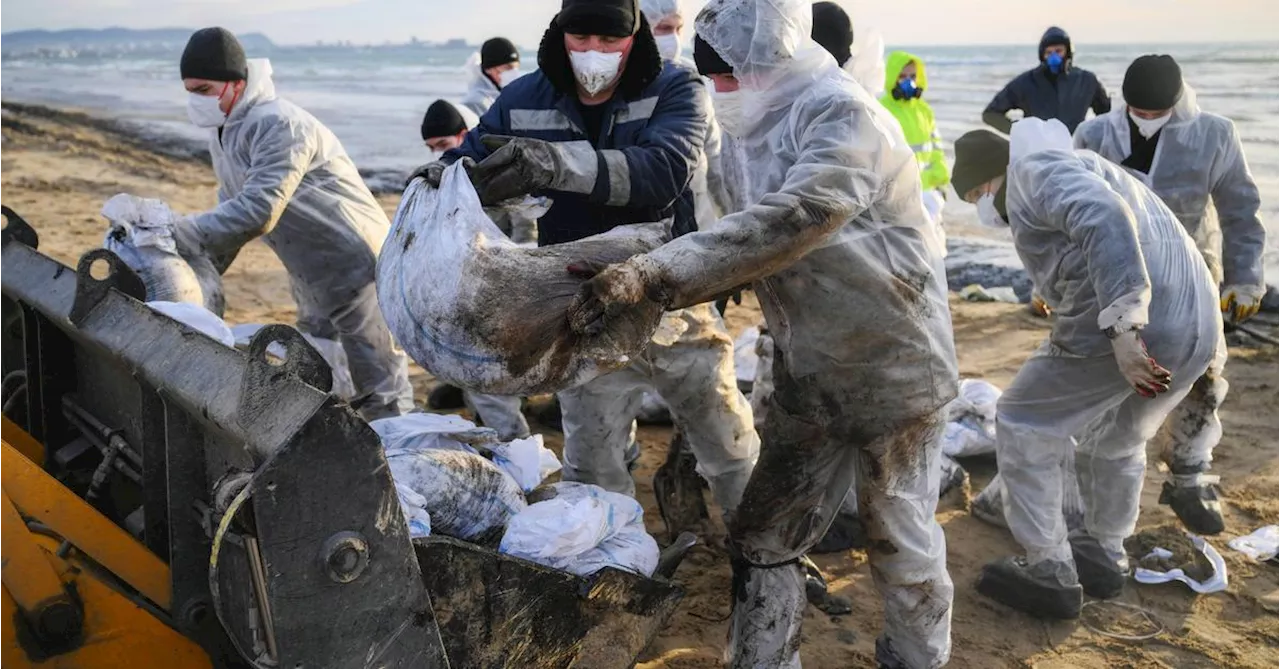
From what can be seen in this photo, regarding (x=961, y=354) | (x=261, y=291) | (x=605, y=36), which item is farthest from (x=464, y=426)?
(x=261, y=291)

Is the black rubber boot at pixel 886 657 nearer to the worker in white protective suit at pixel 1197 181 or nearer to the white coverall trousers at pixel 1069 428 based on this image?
the white coverall trousers at pixel 1069 428

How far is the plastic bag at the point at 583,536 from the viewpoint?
2738mm

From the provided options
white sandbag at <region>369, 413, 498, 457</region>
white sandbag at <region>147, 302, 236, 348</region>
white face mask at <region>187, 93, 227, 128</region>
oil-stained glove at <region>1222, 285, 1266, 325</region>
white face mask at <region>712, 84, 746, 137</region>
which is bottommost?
oil-stained glove at <region>1222, 285, 1266, 325</region>

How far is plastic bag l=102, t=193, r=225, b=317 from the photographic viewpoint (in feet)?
14.4

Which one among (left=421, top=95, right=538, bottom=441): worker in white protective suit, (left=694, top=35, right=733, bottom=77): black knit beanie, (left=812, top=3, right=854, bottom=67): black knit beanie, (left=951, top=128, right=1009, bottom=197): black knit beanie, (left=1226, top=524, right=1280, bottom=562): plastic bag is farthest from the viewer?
(left=421, top=95, right=538, bottom=441): worker in white protective suit

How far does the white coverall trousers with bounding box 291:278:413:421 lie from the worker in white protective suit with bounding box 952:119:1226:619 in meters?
2.96

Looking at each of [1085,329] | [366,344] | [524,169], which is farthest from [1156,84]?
[366,344]

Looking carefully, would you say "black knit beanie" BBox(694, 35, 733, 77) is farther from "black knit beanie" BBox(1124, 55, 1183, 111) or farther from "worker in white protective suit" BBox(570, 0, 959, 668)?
"black knit beanie" BBox(1124, 55, 1183, 111)

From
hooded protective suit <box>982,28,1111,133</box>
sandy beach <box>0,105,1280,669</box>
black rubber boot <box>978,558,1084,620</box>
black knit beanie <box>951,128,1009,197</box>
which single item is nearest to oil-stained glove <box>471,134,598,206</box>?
sandy beach <box>0,105,1280,669</box>

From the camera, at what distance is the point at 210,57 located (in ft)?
16.0

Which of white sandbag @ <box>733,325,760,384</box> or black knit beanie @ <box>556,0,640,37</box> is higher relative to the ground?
black knit beanie @ <box>556,0,640,37</box>

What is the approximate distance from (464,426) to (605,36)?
1320mm

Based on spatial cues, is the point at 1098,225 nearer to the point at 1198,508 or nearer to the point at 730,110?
the point at 730,110

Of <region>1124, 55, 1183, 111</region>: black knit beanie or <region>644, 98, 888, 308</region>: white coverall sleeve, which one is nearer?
<region>644, 98, 888, 308</region>: white coverall sleeve
